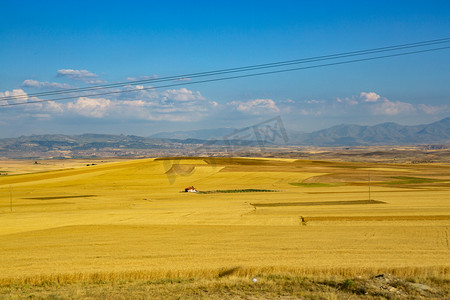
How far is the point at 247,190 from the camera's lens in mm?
71938

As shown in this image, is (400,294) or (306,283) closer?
(400,294)

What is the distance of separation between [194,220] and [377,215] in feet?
58.5

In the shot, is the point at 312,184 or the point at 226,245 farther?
the point at 312,184

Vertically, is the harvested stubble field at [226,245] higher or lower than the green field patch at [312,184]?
higher

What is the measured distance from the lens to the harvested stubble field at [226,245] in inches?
741

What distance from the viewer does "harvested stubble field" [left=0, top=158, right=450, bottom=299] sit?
61.8 ft

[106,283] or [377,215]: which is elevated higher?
[106,283]

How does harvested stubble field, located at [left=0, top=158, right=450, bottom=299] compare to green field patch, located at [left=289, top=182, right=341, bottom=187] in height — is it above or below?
above

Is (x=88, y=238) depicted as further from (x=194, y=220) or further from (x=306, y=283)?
(x=306, y=283)

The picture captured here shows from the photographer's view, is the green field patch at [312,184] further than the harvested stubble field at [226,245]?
Yes

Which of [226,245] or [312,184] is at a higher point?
[226,245]

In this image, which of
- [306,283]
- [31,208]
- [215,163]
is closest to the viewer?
[306,283]

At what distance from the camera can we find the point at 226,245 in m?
27.6

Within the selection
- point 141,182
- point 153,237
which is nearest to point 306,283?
point 153,237
